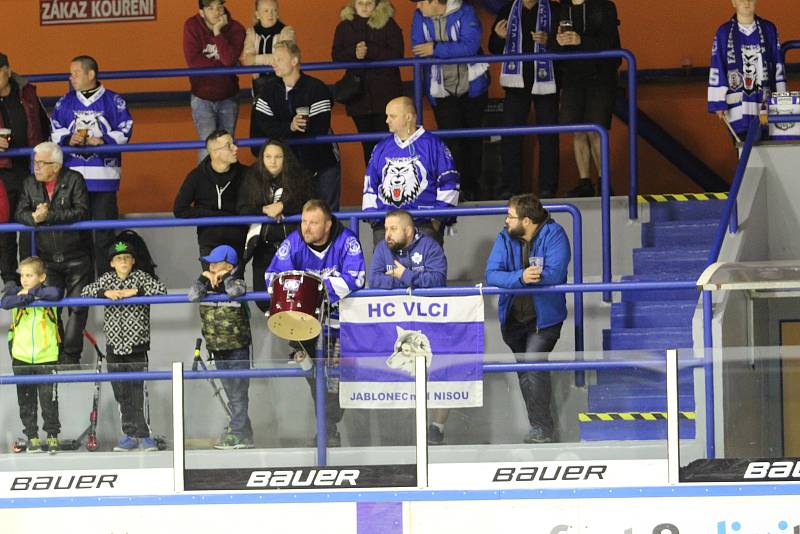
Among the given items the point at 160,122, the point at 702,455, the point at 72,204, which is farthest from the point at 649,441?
the point at 160,122

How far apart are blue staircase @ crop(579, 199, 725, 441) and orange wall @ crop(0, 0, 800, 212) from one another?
1954 millimetres

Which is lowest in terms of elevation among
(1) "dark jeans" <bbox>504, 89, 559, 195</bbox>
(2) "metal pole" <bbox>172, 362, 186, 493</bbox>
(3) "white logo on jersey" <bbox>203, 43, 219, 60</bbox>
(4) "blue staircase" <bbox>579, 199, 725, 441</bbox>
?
(2) "metal pole" <bbox>172, 362, 186, 493</bbox>

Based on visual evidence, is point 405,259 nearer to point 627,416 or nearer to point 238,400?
point 238,400

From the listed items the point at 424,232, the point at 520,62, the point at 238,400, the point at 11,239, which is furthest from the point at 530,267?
the point at 11,239

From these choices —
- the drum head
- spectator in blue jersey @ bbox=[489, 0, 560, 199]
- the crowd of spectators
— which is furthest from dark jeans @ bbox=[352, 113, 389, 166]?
the drum head

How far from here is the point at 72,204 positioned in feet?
33.3

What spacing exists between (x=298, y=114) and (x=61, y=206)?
1.66 meters

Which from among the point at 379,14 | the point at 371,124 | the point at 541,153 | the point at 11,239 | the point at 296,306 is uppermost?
the point at 379,14

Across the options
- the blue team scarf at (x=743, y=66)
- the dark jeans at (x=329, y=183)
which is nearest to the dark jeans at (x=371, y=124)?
the dark jeans at (x=329, y=183)

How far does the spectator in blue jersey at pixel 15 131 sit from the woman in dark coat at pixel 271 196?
66.6 inches

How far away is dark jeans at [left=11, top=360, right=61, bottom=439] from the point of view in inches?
326

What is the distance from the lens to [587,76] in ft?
36.3

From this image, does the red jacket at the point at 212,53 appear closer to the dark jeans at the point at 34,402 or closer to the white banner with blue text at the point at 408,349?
the white banner with blue text at the point at 408,349

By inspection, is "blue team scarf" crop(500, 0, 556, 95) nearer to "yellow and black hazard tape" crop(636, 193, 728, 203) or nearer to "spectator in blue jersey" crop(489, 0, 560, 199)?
"spectator in blue jersey" crop(489, 0, 560, 199)
